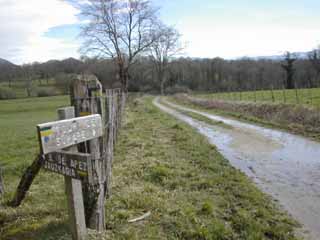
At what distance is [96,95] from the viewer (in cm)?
291

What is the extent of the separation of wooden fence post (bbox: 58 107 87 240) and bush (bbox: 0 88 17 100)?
201 feet

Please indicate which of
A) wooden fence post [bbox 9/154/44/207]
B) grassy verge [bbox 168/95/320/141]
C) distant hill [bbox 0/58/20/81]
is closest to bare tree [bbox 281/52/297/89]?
grassy verge [bbox 168/95/320/141]

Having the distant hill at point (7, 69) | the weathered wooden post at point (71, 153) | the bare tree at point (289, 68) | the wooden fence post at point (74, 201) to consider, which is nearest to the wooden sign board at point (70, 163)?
the weathered wooden post at point (71, 153)

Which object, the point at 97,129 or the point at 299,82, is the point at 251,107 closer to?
the point at 97,129

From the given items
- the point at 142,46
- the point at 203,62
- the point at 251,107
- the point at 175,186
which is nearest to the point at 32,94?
the point at 142,46

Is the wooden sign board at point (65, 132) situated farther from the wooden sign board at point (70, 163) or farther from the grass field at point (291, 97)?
the grass field at point (291, 97)

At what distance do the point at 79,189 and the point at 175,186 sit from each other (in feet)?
7.87

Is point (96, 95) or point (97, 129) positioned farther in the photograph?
point (96, 95)

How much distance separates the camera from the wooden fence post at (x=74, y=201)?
2.34 meters

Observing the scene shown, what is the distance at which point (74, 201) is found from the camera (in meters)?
2.36

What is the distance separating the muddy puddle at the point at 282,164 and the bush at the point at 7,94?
2214 inches

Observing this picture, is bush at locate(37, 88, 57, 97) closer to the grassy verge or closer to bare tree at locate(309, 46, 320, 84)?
the grassy verge

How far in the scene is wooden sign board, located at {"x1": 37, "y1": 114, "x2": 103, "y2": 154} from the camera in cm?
204

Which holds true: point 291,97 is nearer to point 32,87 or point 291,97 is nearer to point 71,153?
point 71,153
